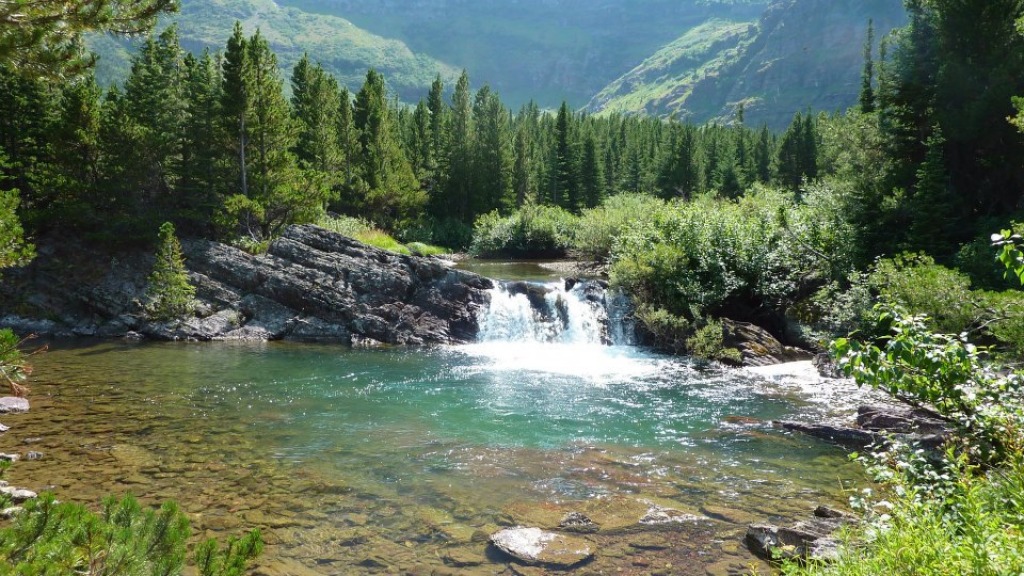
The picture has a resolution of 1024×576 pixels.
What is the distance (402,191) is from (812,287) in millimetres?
37552

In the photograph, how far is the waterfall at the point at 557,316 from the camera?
2594 centimetres

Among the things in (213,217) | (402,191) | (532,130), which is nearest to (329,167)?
(402,191)

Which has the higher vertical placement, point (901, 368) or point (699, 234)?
point (699, 234)

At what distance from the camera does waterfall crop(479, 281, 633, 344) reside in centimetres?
2594

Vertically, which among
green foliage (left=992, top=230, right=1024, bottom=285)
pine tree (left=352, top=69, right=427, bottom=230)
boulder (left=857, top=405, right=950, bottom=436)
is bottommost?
boulder (left=857, top=405, right=950, bottom=436)

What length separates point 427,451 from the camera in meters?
12.8

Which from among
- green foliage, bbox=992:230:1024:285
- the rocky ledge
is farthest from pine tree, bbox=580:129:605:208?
green foliage, bbox=992:230:1024:285

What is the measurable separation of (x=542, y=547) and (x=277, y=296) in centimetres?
2165

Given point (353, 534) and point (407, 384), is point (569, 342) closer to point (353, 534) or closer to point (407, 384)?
point (407, 384)

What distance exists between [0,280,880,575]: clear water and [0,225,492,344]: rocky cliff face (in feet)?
14.8

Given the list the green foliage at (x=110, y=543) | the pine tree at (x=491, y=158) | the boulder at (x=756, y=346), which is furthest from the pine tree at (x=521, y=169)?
the green foliage at (x=110, y=543)

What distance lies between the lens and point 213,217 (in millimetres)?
30266

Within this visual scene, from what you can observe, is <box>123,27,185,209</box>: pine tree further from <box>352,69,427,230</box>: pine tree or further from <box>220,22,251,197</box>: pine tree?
<box>352,69,427,230</box>: pine tree

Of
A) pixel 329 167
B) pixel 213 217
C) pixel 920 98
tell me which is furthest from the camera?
pixel 329 167
